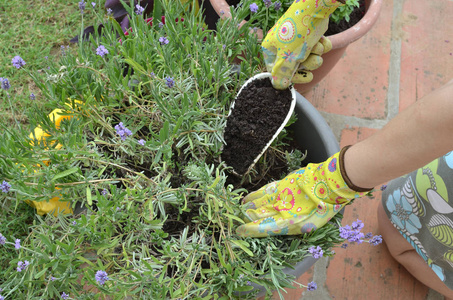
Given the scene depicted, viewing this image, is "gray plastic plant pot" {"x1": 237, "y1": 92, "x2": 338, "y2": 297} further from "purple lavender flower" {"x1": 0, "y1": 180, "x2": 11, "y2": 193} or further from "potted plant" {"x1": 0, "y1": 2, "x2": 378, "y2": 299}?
"purple lavender flower" {"x1": 0, "y1": 180, "x2": 11, "y2": 193}

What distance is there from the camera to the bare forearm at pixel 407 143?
0.59 m

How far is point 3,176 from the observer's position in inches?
33.2

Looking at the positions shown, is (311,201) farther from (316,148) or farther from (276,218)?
(316,148)

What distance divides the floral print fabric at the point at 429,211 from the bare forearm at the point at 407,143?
37 centimetres

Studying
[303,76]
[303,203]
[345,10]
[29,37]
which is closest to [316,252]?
[303,203]

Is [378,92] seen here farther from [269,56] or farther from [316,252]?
[316,252]

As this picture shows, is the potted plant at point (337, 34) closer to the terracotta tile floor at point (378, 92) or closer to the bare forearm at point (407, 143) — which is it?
the terracotta tile floor at point (378, 92)

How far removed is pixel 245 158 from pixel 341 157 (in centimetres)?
27

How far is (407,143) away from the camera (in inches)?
25.6

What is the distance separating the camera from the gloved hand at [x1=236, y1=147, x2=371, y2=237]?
823 mm

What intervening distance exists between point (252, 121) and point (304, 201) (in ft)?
0.77

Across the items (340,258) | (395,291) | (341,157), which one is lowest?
(395,291)

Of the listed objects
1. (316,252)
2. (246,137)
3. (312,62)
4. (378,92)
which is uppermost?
(312,62)

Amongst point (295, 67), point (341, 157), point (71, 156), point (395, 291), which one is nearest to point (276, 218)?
point (341, 157)
